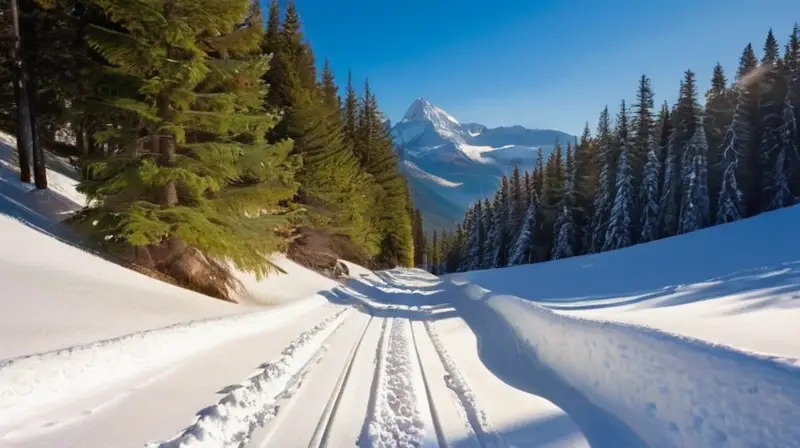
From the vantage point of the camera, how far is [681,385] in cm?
458

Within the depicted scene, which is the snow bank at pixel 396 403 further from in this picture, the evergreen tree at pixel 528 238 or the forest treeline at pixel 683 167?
the evergreen tree at pixel 528 238

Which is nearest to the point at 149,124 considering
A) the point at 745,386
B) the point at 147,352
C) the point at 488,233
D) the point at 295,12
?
the point at 147,352

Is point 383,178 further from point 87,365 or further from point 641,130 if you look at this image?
point 87,365

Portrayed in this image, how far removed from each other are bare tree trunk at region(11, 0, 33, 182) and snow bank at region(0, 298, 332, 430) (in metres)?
11.2

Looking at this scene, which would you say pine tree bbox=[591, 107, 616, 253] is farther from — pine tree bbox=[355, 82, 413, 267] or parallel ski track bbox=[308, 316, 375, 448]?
parallel ski track bbox=[308, 316, 375, 448]

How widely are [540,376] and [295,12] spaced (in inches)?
1066

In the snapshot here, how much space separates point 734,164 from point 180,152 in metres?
37.4

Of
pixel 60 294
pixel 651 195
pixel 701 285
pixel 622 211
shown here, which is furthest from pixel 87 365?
pixel 651 195

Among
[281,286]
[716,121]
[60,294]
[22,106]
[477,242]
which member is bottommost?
[281,286]

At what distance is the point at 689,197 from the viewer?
35.7 m

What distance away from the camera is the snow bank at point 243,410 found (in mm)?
4164

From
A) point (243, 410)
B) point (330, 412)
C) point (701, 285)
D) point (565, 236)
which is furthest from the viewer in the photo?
point (565, 236)

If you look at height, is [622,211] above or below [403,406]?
above

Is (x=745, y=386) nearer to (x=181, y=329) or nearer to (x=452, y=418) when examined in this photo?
(x=452, y=418)
